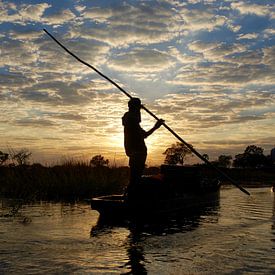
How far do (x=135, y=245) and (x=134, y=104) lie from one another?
4381mm

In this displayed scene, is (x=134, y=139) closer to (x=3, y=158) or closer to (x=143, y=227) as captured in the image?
(x=143, y=227)

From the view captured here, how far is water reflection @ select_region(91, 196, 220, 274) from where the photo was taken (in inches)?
247

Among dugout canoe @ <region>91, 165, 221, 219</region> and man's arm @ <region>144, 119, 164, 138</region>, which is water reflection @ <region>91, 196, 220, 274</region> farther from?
man's arm @ <region>144, 119, 164, 138</region>

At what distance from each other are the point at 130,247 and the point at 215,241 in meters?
1.63

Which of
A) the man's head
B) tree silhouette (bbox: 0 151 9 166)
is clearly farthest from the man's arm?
tree silhouette (bbox: 0 151 9 166)

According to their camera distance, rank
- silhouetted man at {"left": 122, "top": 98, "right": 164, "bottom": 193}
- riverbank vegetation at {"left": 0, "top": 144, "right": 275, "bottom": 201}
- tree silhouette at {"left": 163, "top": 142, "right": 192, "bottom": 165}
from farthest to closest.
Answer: tree silhouette at {"left": 163, "top": 142, "right": 192, "bottom": 165}
riverbank vegetation at {"left": 0, "top": 144, "right": 275, "bottom": 201}
silhouetted man at {"left": 122, "top": 98, "right": 164, "bottom": 193}

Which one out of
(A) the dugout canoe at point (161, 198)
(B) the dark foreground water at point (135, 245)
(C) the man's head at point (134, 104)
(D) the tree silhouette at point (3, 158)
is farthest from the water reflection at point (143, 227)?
(D) the tree silhouette at point (3, 158)

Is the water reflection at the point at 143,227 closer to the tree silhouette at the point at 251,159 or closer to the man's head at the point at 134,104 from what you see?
the man's head at the point at 134,104

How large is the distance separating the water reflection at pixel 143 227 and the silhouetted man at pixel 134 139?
1.17 meters

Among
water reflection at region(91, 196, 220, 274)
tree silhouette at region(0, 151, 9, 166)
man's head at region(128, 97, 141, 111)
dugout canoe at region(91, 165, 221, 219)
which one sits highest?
man's head at region(128, 97, 141, 111)

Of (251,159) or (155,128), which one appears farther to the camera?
(251,159)

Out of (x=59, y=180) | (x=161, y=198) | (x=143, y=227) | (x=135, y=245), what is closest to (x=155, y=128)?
(x=161, y=198)

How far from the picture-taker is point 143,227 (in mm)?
9555

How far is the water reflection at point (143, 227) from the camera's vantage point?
6271 mm
